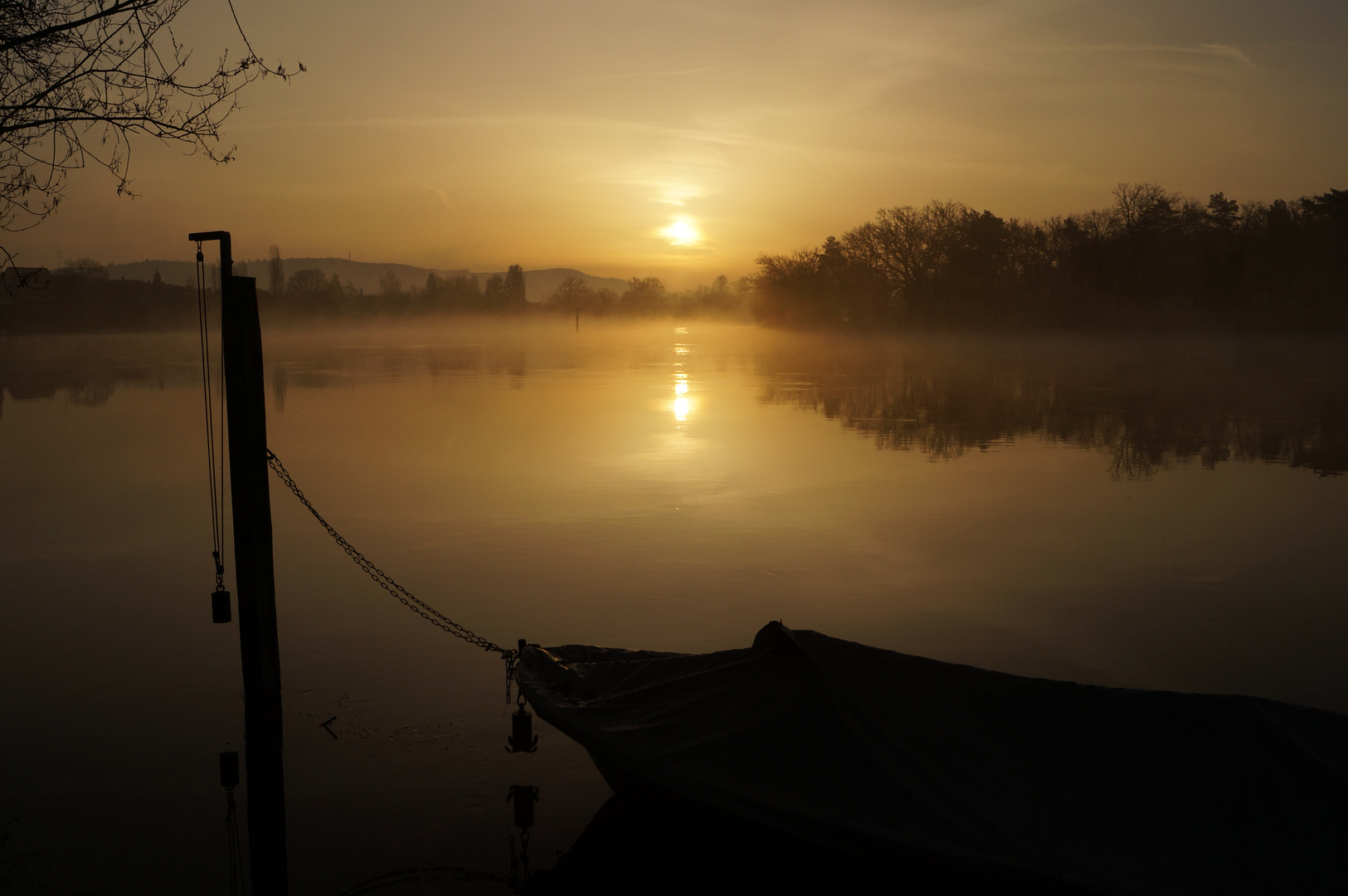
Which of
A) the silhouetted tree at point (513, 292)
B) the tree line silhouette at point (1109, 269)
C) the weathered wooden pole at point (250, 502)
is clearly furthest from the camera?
the silhouetted tree at point (513, 292)

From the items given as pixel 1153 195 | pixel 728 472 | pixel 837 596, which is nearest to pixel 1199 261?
pixel 1153 195

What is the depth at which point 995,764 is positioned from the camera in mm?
5133

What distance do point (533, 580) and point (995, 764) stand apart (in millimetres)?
7664

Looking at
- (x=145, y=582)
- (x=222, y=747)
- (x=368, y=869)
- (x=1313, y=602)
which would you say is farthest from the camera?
(x=145, y=582)

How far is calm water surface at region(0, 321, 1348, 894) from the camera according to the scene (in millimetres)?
6926

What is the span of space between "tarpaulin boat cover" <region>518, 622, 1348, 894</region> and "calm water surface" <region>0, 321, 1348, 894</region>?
62.2 inches

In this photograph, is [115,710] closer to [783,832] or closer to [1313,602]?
[783,832]

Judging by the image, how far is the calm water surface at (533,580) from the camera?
6926 mm

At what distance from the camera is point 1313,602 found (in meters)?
10.9

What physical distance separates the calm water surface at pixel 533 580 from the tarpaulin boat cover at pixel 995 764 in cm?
158

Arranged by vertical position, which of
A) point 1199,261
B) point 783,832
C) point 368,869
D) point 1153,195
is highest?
point 1153,195

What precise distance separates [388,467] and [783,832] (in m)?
16.7

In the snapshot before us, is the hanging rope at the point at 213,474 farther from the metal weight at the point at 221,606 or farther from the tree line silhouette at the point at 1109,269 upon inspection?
the tree line silhouette at the point at 1109,269

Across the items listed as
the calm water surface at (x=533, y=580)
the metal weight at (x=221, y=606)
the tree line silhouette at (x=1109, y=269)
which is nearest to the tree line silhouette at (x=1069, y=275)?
the tree line silhouette at (x=1109, y=269)
